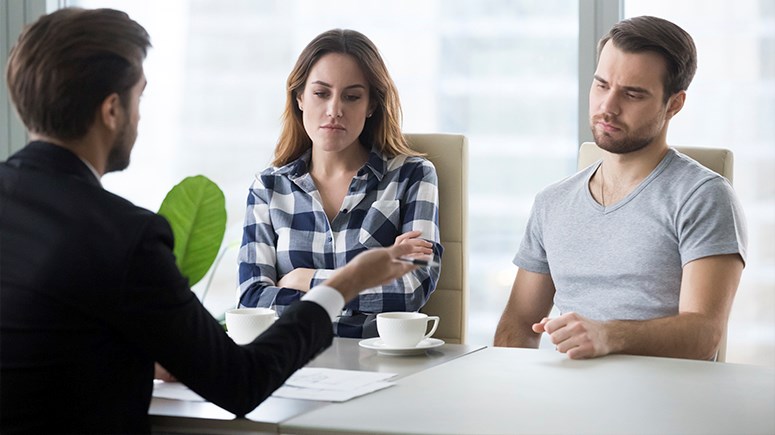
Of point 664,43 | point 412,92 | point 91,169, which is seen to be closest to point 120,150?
point 91,169

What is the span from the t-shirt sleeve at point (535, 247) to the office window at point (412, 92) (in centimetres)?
88

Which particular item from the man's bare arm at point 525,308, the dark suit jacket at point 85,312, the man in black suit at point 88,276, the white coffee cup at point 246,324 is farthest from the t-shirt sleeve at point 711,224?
the dark suit jacket at point 85,312

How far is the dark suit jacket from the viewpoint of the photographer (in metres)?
1.33

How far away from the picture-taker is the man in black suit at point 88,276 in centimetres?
133

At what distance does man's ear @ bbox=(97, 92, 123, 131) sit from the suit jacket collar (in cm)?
7

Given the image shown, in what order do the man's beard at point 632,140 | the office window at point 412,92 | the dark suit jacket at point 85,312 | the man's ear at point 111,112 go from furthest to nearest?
the office window at point 412,92 → the man's beard at point 632,140 → the man's ear at point 111,112 → the dark suit jacket at point 85,312

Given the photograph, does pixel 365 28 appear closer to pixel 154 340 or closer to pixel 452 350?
pixel 452 350

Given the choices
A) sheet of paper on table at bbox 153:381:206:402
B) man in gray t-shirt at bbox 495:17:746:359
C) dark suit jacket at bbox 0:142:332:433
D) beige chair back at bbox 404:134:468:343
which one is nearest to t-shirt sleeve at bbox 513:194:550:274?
man in gray t-shirt at bbox 495:17:746:359

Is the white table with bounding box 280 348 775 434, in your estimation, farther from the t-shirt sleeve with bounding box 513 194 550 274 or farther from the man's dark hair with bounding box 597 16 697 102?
the man's dark hair with bounding box 597 16 697 102

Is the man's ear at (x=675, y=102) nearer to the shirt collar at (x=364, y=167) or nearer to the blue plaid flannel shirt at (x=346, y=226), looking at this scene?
the blue plaid flannel shirt at (x=346, y=226)

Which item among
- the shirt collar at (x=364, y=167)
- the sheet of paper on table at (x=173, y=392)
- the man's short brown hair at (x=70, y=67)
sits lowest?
the sheet of paper on table at (x=173, y=392)

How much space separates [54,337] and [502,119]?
2.33 meters

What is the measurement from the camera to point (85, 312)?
134 centimetres

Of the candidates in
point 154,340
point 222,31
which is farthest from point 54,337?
point 222,31
